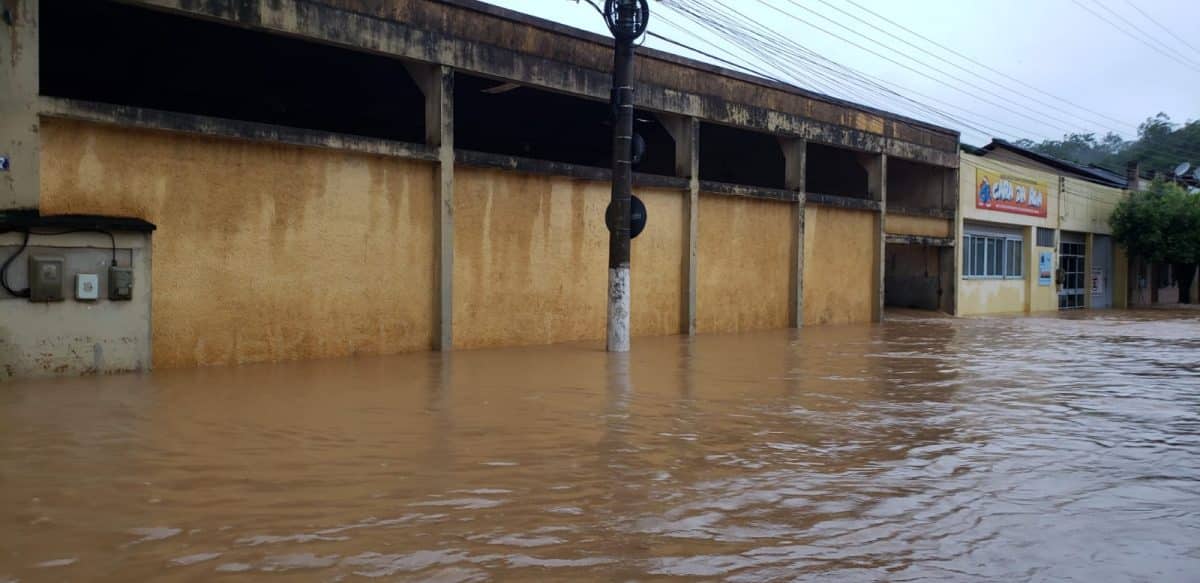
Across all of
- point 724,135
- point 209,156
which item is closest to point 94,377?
point 209,156

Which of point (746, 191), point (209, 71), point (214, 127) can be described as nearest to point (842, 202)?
point (746, 191)

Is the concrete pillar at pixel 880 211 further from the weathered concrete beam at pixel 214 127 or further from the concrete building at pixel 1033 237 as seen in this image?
the weathered concrete beam at pixel 214 127

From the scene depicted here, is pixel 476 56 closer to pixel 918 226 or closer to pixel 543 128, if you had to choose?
pixel 543 128

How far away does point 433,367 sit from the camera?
12.1 m

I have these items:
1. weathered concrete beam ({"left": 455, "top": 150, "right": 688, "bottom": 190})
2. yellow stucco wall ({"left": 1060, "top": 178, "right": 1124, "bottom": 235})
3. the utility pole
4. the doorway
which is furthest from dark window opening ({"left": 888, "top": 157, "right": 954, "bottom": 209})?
the utility pole

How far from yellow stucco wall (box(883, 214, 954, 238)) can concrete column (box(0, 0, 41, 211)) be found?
1870 centimetres

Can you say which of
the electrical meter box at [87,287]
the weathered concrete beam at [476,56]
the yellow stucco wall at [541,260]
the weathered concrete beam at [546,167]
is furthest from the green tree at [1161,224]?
the electrical meter box at [87,287]

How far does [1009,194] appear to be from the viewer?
30359 mm

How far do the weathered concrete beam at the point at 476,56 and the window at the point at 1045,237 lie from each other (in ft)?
47.0

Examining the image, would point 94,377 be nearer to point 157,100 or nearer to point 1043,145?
point 157,100

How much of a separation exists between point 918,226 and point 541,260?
14.0 m

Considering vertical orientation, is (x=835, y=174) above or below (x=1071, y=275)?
above

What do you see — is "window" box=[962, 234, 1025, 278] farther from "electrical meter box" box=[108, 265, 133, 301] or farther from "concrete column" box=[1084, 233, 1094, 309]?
"electrical meter box" box=[108, 265, 133, 301]

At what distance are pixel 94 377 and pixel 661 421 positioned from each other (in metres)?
6.24
